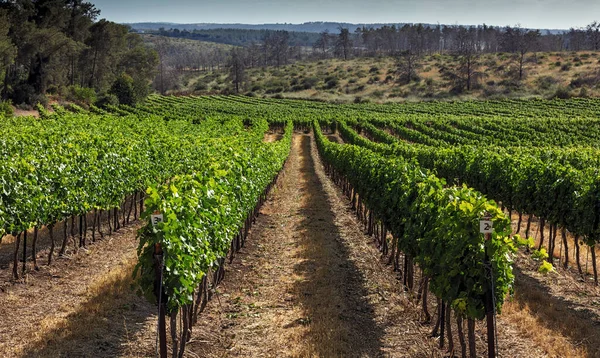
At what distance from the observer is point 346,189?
2722 centimetres

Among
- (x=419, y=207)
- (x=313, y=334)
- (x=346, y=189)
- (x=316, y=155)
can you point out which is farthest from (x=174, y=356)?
(x=316, y=155)

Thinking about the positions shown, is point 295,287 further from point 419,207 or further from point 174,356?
point 174,356

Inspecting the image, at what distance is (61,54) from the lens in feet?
239

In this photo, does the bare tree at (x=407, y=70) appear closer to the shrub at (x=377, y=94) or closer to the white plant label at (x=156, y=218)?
the shrub at (x=377, y=94)

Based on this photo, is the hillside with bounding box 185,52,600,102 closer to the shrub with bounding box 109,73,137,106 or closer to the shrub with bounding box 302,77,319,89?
the shrub with bounding box 302,77,319,89

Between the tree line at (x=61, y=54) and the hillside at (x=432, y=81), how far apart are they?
43490 mm

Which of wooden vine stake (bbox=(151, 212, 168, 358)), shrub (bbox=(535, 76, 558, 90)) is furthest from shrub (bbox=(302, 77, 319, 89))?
wooden vine stake (bbox=(151, 212, 168, 358))

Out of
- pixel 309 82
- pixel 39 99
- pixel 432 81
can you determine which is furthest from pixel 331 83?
pixel 39 99

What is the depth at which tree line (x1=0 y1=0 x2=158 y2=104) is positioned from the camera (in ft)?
205

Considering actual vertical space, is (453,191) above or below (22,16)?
below

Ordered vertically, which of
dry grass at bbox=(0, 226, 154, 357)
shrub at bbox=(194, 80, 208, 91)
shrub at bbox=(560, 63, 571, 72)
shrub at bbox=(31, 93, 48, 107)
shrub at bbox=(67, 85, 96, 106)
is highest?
shrub at bbox=(560, 63, 571, 72)

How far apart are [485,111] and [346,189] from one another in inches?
2346

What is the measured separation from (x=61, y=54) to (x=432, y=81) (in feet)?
265

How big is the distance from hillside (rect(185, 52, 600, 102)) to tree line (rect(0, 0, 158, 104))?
4349cm
